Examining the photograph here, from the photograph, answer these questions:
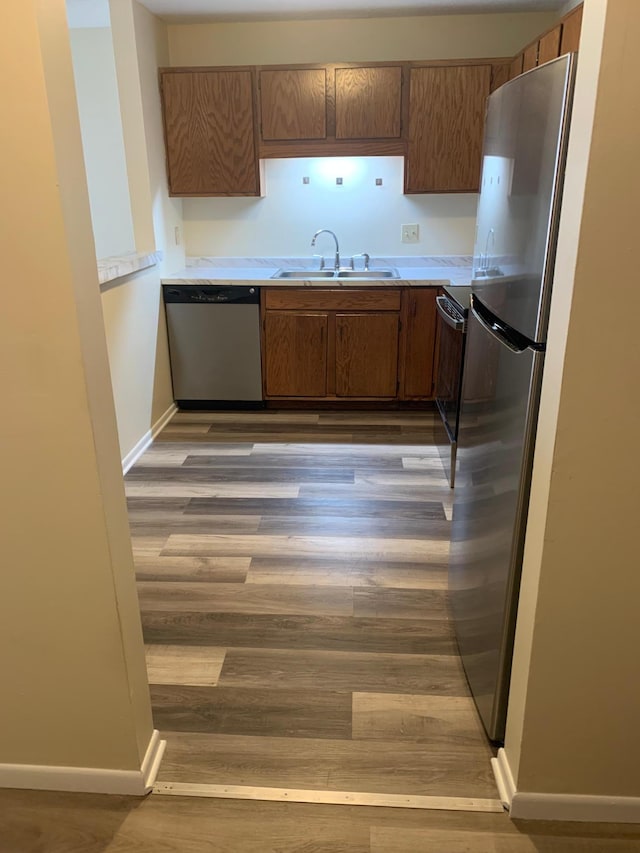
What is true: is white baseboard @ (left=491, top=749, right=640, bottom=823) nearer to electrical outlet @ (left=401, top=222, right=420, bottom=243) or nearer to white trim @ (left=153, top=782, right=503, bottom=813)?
white trim @ (left=153, top=782, right=503, bottom=813)

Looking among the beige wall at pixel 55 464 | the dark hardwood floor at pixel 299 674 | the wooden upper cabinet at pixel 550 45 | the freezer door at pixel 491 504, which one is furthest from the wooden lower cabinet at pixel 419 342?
the beige wall at pixel 55 464

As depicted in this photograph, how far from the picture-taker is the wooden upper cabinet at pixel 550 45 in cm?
280

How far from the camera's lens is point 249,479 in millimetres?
3316

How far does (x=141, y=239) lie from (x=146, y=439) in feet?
4.02

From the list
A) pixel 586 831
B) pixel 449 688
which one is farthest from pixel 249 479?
pixel 586 831

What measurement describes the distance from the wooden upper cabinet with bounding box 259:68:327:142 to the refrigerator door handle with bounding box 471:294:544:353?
96.9 inches

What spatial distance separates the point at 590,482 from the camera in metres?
1.28

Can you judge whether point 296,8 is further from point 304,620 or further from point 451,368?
point 304,620

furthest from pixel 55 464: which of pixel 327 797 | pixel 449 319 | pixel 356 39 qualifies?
pixel 356 39

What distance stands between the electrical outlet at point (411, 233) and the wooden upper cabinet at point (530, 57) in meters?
1.21

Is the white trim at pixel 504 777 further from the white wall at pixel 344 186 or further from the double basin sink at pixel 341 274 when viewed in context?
the white wall at pixel 344 186

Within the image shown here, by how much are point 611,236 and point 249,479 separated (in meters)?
Result: 2.44

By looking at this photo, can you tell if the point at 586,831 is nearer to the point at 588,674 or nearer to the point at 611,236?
the point at 588,674

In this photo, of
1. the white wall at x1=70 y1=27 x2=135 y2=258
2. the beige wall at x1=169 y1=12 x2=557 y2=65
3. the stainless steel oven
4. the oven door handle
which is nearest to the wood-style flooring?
the stainless steel oven
